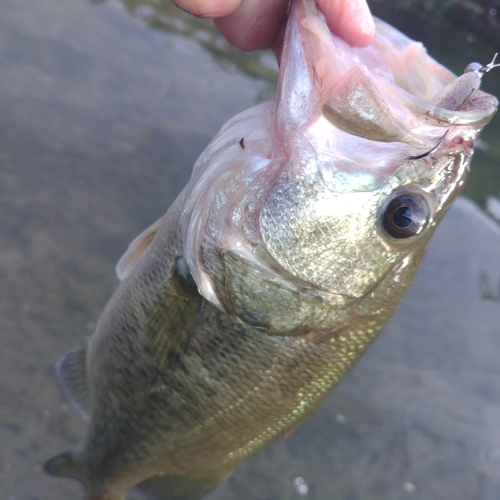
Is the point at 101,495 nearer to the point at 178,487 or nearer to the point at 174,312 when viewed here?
the point at 178,487

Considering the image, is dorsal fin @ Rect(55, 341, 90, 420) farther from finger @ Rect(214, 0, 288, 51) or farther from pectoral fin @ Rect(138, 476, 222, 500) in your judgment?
finger @ Rect(214, 0, 288, 51)

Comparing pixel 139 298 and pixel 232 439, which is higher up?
pixel 139 298

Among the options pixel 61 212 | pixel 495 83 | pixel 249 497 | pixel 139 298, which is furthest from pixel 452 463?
pixel 495 83

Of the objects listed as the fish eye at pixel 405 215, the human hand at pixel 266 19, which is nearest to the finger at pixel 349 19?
the human hand at pixel 266 19

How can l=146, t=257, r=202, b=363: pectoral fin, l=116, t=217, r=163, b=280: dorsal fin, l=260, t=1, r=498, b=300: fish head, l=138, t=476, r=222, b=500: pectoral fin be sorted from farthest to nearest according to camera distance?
l=138, t=476, r=222, b=500: pectoral fin → l=116, t=217, r=163, b=280: dorsal fin → l=146, t=257, r=202, b=363: pectoral fin → l=260, t=1, r=498, b=300: fish head

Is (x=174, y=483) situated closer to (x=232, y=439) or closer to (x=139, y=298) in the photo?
(x=232, y=439)

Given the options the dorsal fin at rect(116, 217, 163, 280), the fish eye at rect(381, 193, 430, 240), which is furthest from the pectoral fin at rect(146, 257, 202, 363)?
the fish eye at rect(381, 193, 430, 240)

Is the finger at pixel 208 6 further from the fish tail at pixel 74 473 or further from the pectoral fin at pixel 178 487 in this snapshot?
the fish tail at pixel 74 473
